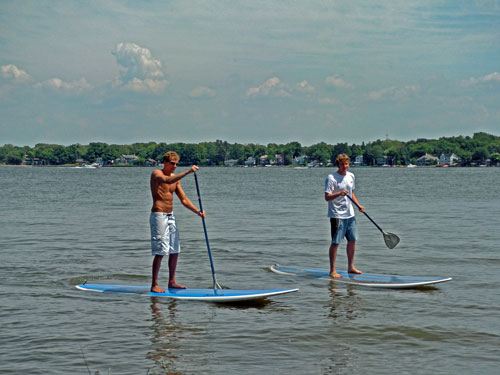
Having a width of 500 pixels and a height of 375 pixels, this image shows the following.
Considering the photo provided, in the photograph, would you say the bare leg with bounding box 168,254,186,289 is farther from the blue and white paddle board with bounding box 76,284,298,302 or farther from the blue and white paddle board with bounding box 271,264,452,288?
the blue and white paddle board with bounding box 271,264,452,288

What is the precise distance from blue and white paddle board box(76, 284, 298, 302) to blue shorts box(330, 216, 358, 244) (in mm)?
1704

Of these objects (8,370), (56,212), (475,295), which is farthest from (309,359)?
(56,212)

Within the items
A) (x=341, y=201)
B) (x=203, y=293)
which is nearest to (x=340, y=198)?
(x=341, y=201)

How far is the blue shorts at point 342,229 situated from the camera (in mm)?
10617

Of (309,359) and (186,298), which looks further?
(186,298)

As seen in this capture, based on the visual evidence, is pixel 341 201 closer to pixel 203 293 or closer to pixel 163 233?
pixel 203 293

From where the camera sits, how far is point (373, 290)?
10383 millimetres

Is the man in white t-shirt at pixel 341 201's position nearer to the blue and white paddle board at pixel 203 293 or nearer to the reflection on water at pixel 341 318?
the reflection on water at pixel 341 318

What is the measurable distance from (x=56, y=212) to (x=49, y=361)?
76.7 feet

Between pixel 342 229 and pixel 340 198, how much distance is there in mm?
545

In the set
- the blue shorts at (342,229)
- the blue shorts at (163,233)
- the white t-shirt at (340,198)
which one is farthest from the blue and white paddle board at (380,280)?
the blue shorts at (163,233)

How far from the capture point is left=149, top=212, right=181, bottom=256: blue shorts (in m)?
9.15

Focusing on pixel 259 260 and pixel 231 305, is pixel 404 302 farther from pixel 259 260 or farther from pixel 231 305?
pixel 259 260

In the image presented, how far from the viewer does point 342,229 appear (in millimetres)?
10641
